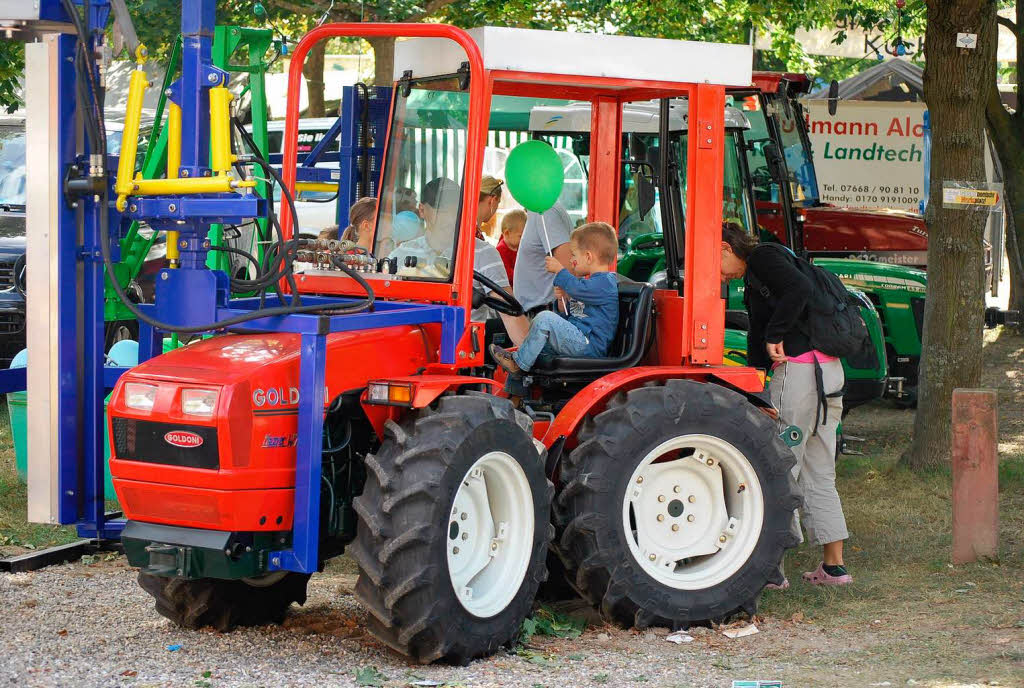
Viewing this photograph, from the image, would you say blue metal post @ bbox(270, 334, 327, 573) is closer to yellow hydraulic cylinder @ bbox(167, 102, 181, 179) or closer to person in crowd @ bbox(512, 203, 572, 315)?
yellow hydraulic cylinder @ bbox(167, 102, 181, 179)

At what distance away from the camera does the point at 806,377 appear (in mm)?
6402

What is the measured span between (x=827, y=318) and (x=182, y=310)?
3.11 m

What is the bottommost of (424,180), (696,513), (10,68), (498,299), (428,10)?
(696,513)

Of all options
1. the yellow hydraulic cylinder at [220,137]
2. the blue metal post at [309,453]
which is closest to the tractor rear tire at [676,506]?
the blue metal post at [309,453]

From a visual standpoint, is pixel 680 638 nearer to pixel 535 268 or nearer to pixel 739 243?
pixel 535 268

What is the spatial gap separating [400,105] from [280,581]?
2.01 meters

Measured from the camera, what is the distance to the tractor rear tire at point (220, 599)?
5.21m

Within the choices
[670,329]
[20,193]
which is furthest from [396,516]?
[20,193]

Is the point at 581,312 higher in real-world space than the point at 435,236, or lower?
lower

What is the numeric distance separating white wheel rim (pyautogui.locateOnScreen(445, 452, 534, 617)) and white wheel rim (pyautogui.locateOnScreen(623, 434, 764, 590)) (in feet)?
2.02

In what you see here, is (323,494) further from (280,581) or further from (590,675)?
(590,675)

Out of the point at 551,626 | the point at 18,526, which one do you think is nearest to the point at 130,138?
the point at 551,626

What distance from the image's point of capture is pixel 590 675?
4.80 m

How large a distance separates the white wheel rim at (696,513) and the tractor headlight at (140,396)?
1.96m
